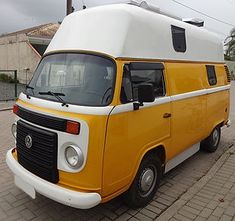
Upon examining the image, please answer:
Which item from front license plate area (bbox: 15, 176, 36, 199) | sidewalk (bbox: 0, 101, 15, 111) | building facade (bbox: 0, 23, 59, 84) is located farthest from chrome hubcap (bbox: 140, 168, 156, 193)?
building facade (bbox: 0, 23, 59, 84)

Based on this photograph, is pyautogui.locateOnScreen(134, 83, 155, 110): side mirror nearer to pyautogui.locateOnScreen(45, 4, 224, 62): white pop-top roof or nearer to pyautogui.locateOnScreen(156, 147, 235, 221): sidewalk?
pyautogui.locateOnScreen(45, 4, 224, 62): white pop-top roof

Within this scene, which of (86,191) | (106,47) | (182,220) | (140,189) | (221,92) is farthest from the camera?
(221,92)

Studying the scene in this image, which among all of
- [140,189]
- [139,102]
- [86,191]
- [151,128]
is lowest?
[140,189]

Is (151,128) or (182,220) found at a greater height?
(151,128)

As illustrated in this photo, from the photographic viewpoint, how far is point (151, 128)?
3.95 m

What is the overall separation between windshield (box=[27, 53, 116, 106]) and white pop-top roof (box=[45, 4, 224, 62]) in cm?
14

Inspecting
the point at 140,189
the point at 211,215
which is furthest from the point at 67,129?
the point at 211,215

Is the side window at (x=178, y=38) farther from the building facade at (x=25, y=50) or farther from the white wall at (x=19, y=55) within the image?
the white wall at (x=19, y=55)

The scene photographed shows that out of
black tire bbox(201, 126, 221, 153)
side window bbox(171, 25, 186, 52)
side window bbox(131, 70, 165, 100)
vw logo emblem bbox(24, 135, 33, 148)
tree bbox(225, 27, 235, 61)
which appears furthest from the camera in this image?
tree bbox(225, 27, 235, 61)

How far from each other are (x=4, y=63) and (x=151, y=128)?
23031mm

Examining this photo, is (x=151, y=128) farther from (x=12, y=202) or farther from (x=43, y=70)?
(x=12, y=202)

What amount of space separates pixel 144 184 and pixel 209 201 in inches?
41.5

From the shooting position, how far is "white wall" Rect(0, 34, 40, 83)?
20.3 metres

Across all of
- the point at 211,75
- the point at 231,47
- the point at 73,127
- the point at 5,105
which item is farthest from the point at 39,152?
the point at 231,47
